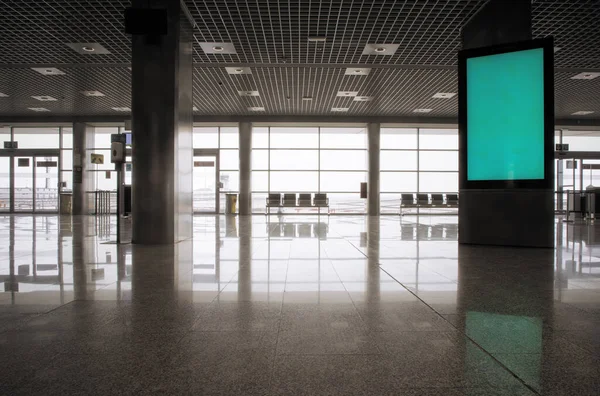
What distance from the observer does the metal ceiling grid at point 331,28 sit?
29.9ft

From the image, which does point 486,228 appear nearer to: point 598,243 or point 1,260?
point 598,243

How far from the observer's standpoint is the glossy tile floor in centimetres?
195

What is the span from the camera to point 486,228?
769cm

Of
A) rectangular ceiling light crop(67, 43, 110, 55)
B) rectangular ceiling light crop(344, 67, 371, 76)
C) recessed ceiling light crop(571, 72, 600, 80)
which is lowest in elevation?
recessed ceiling light crop(571, 72, 600, 80)

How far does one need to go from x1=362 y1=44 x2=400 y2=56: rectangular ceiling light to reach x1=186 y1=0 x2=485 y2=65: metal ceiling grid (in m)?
0.19

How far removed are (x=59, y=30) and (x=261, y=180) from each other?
45.6ft

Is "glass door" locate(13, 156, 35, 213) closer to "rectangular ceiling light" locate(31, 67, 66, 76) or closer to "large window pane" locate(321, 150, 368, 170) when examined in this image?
"rectangular ceiling light" locate(31, 67, 66, 76)

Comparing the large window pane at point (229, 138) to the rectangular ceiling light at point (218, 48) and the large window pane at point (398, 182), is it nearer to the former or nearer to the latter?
the large window pane at point (398, 182)

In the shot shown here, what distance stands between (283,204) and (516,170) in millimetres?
15374

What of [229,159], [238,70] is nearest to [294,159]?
[229,159]

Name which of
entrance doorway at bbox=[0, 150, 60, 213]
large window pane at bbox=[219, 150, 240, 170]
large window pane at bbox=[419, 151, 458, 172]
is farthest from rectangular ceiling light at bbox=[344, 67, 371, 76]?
entrance doorway at bbox=[0, 150, 60, 213]

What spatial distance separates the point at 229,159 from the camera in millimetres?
23312

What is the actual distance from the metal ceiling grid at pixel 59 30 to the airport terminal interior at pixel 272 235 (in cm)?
7

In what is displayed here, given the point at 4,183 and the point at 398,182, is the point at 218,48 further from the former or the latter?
the point at 4,183
